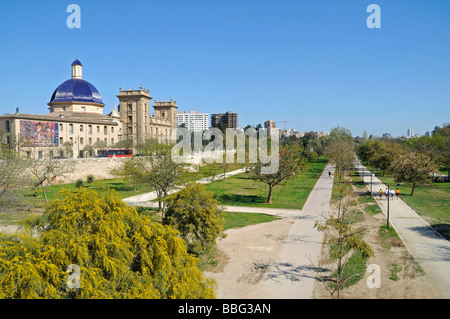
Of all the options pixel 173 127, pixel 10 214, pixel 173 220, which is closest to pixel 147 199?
pixel 10 214

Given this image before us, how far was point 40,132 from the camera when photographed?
44375mm

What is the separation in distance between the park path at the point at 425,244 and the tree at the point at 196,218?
27.1ft

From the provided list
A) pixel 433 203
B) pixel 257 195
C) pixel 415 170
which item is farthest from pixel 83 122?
pixel 433 203

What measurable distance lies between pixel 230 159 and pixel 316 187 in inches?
613

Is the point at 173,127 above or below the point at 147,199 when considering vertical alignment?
above

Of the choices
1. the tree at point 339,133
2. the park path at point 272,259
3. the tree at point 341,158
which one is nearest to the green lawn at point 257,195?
the park path at point 272,259

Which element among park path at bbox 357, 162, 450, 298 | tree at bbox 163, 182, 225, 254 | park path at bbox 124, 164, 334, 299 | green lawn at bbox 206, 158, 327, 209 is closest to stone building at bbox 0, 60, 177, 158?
green lawn at bbox 206, 158, 327, 209

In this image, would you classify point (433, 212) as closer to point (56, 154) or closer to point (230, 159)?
point (230, 159)

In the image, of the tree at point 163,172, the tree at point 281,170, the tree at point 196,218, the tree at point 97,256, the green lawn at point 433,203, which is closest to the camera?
the tree at point 97,256

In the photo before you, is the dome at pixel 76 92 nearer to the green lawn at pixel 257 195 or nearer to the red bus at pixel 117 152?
the red bus at pixel 117 152

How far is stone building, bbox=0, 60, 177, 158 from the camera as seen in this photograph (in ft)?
144

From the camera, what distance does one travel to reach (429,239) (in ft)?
51.4

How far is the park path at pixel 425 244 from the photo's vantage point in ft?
37.6

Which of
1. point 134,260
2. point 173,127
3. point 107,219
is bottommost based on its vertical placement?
point 134,260
